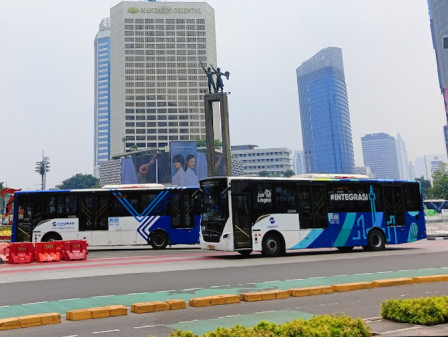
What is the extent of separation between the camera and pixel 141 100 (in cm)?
16150

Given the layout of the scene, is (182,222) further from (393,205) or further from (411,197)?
(411,197)

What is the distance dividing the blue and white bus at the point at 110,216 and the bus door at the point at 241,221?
17.9 feet

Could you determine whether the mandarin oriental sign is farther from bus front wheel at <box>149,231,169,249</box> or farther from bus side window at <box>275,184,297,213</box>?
bus side window at <box>275,184,297,213</box>

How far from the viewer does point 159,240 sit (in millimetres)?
22156

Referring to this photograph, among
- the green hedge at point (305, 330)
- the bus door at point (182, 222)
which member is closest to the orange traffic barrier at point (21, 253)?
the bus door at point (182, 222)

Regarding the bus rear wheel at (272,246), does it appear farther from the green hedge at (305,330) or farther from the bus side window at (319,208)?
the green hedge at (305,330)

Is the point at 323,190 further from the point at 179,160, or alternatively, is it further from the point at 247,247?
the point at 179,160

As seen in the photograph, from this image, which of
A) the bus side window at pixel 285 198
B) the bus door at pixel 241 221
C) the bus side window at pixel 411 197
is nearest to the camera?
the bus door at pixel 241 221

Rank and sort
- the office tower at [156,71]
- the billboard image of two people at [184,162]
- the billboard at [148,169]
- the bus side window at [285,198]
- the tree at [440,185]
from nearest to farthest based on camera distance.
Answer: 1. the bus side window at [285,198]
2. the tree at [440,185]
3. the billboard image of two people at [184,162]
4. the billboard at [148,169]
5. the office tower at [156,71]

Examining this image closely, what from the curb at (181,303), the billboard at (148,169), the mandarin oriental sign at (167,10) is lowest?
the curb at (181,303)

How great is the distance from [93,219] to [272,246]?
1005 cm

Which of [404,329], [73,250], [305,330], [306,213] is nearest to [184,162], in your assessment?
[73,250]

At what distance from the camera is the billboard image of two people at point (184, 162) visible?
114 metres

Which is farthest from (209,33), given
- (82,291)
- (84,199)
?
(82,291)
